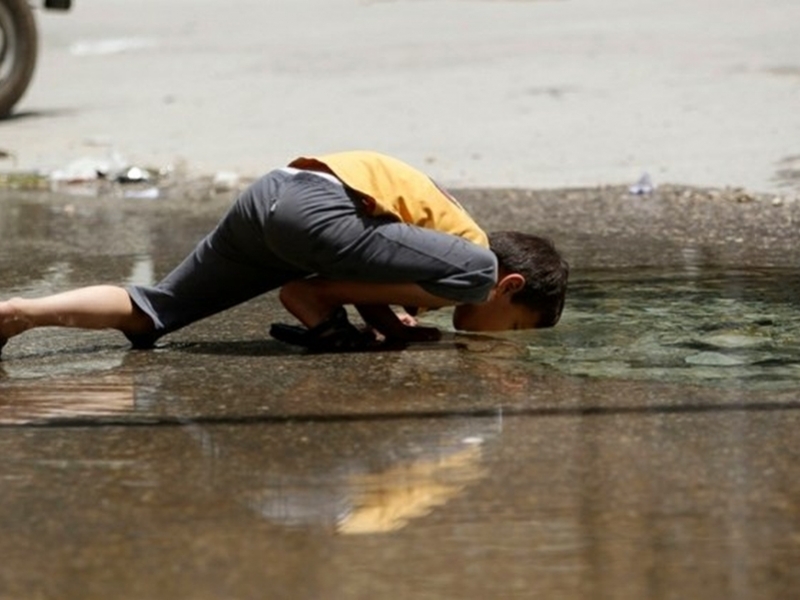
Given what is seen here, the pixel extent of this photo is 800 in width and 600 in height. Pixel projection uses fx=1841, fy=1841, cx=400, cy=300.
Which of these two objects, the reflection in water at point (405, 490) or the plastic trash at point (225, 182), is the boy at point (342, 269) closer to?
the reflection in water at point (405, 490)

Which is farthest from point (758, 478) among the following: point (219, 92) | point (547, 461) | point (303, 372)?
point (219, 92)

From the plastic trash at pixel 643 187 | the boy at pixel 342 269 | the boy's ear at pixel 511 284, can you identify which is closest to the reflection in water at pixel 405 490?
the boy at pixel 342 269

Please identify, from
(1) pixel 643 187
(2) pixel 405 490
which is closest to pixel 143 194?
(1) pixel 643 187

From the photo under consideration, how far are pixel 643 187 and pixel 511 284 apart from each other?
338 cm

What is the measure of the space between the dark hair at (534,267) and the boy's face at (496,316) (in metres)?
0.03

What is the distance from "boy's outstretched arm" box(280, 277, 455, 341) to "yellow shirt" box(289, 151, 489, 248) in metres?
0.20

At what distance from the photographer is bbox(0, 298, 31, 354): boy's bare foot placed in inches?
203

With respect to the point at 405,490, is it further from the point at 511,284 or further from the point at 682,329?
the point at 682,329

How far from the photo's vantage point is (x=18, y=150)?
10320 mm

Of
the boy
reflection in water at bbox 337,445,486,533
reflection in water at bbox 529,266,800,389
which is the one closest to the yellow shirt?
the boy

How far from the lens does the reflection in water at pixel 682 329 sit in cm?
496

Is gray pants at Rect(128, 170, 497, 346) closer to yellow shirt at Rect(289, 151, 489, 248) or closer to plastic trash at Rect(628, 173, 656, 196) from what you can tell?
yellow shirt at Rect(289, 151, 489, 248)

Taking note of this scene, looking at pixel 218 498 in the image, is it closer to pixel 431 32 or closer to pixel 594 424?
pixel 594 424

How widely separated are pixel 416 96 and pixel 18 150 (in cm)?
252
